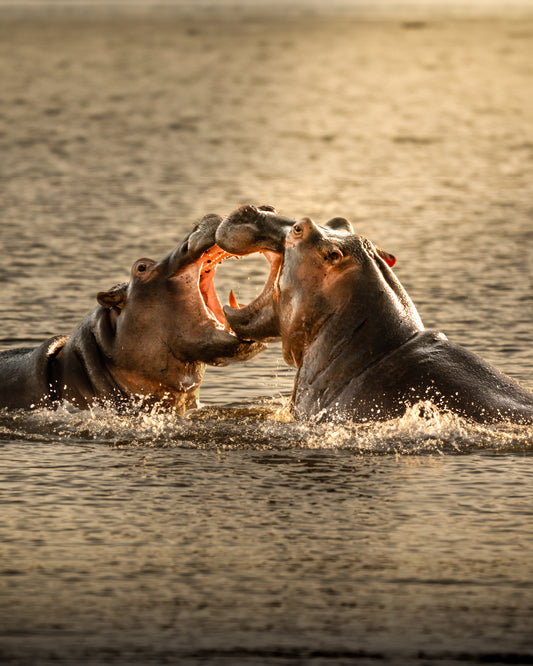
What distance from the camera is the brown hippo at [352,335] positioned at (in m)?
8.04

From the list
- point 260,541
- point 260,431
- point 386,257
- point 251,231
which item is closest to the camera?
point 260,541

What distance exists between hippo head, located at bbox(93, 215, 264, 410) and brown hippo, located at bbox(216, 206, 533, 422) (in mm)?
486

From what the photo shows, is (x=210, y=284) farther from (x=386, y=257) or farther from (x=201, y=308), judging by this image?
(x=386, y=257)

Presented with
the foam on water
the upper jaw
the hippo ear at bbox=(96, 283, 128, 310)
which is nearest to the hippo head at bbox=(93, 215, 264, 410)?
the hippo ear at bbox=(96, 283, 128, 310)

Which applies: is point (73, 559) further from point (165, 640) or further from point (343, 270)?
point (343, 270)

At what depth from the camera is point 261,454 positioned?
822 centimetres

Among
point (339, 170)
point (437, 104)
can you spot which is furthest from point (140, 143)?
point (437, 104)

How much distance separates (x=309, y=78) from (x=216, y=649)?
2843 cm

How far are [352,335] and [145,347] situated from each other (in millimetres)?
1325

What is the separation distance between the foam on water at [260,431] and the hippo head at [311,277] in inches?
18.3

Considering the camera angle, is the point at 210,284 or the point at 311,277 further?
the point at 210,284

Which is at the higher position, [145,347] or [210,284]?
[210,284]

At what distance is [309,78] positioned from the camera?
33.4m

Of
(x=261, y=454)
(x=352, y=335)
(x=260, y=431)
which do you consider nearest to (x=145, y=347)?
(x=260, y=431)
